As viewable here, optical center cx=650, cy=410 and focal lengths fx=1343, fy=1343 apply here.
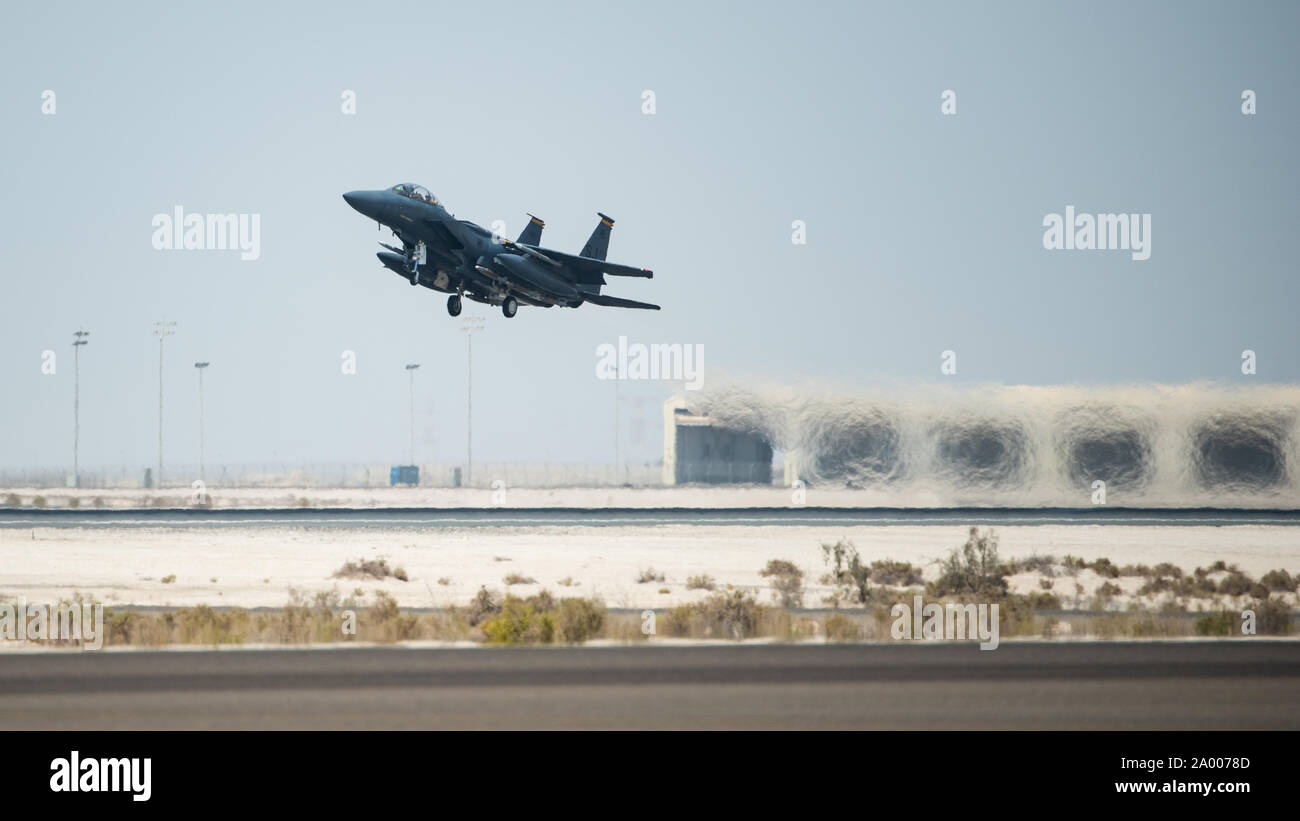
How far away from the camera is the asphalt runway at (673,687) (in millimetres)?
15672

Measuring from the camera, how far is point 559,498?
87125 millimetres

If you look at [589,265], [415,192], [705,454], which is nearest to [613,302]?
[589,265]

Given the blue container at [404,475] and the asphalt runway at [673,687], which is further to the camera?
the blue container at [404,475]

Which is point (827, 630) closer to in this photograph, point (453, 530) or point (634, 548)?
point (634, 548)

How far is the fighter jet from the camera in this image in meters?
36.9

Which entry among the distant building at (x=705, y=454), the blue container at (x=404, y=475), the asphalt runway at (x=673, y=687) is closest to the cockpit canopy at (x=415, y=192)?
the asphalt runway at (x=673, y=687)

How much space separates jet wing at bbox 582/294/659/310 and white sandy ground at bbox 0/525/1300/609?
27.1 ft

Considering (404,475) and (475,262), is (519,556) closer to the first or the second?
(475,262)

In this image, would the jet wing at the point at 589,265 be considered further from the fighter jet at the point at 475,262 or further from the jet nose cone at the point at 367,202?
the jet nose cone at the point at 367,202

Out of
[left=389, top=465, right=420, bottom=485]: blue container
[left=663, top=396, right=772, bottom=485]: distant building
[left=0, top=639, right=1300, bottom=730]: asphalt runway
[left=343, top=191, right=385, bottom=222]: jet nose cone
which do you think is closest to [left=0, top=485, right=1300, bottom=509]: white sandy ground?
[left=663, top=396, right=772, bottom=485]: distant building

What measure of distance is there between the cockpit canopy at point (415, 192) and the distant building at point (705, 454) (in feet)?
116

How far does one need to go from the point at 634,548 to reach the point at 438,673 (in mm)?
28303

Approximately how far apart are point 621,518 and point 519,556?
1340 centimetres

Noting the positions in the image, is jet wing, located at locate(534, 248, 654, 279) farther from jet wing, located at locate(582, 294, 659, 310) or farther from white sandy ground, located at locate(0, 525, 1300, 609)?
white sandy ground, located at locate(0, 525, 1300, 609)
